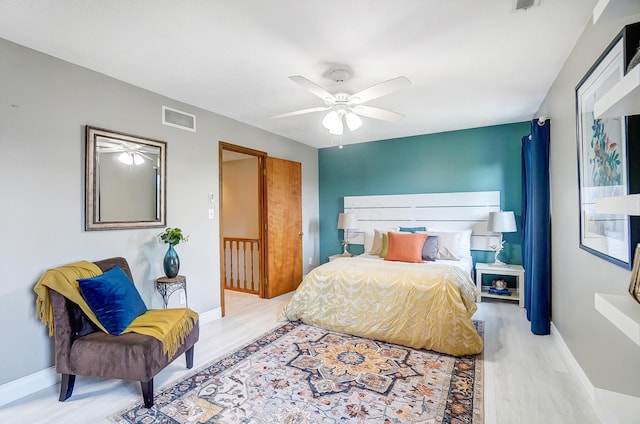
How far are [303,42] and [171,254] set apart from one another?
2.31 meters

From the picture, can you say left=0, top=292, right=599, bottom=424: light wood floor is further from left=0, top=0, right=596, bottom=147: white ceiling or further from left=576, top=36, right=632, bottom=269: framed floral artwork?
left=0, top=0, right=596, bottom=147: white ceiling

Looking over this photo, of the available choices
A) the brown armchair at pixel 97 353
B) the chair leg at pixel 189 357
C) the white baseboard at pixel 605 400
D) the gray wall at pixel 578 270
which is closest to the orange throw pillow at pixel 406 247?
the gray wall at pixel 578 270

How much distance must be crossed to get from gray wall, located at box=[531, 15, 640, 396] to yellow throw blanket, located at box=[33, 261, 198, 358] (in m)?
2.70

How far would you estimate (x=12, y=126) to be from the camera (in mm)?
2234

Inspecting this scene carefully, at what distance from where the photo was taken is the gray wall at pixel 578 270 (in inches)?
66.1

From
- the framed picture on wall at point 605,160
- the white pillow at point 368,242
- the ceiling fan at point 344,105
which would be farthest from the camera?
the white pillow at point 368,242

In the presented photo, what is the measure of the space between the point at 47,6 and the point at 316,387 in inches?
118

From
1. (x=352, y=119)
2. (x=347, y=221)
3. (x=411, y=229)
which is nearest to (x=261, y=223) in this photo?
(x=347, y=221)

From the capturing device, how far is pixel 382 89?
2379mm

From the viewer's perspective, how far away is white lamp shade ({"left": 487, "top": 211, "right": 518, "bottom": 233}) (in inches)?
160

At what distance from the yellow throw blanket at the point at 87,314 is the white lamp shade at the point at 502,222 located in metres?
3.78

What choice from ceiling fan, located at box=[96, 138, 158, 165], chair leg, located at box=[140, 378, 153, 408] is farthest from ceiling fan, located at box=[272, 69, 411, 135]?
chair leg, located at box=[140, 378, 153, 408]

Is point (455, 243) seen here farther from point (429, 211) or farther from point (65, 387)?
point (65, 387)

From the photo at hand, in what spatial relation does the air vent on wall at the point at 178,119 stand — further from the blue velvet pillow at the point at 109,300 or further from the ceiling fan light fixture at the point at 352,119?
the ceiling fan light fixture at the point at 352,119
